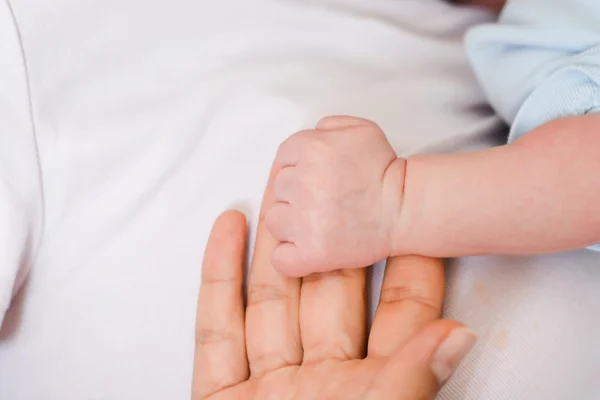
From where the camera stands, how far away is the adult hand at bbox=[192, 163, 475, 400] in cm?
49

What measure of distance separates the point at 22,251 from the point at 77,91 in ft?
0.60

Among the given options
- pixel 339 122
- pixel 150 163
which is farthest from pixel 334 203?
pixel 150 163

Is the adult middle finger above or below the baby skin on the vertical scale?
below

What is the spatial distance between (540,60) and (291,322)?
38 centimetres

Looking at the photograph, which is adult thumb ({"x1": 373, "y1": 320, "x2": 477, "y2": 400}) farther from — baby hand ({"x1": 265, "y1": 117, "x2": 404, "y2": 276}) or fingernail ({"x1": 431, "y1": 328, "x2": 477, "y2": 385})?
baby hand ({"x1": 265, "y1": 117, "x2": 404, "y2": 276})

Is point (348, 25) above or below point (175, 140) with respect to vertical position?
above

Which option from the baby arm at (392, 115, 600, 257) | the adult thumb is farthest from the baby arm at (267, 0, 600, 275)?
the adult thumb

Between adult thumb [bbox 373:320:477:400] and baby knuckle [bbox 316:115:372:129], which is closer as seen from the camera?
adult thumb [bbox 373:320:477:400]

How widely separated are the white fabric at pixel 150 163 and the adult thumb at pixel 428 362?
0.11m

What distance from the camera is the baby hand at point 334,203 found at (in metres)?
0.50

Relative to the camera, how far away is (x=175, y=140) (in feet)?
2.01

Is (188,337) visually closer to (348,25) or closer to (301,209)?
(301,209)

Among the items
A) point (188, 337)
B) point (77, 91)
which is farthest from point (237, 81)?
point (188, 337)

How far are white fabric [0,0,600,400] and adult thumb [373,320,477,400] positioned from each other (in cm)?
11
